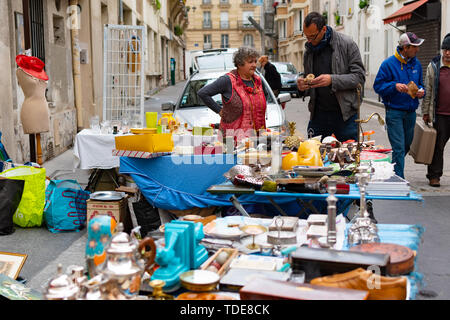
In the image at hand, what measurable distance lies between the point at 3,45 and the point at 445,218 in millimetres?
5774

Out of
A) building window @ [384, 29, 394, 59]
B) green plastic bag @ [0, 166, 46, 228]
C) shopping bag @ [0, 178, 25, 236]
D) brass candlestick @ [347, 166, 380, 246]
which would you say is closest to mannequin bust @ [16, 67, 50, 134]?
green plastic bag @ [0, 166, 46, 228]

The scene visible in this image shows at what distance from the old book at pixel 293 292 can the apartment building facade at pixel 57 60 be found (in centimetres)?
597

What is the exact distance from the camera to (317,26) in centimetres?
548

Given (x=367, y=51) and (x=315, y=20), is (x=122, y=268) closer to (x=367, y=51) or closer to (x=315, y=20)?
(x=315, y=20)

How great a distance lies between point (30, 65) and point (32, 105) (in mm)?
494

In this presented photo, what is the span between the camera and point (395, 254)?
8.64 ft

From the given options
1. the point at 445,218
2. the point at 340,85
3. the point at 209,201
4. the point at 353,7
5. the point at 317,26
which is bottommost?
the point at 445,218

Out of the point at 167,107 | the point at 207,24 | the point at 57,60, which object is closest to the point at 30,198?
the point at 167,107

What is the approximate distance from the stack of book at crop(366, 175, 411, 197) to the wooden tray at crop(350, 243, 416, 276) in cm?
111

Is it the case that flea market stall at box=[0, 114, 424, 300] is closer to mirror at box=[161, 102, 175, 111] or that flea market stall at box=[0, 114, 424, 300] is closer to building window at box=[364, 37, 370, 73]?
Answer: mirror at box=[161, 102, 175, 111]

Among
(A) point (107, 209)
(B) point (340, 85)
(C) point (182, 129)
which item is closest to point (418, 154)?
(B) point (340, 85)

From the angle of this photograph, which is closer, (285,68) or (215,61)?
(215,61)

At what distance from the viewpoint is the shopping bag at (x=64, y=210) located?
5.57 m
